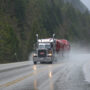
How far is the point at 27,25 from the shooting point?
98.2 meters

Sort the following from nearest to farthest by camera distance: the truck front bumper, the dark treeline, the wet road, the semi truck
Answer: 1. the wet road
2. the truck front bumper
3. the semi truck
4. the dark treeline

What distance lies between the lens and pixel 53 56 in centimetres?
3394

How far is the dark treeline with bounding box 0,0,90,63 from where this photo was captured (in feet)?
209

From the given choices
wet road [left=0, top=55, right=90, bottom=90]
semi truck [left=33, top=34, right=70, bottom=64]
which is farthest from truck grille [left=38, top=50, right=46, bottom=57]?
wet road [left=0, top=55, right=90, bottom=90]

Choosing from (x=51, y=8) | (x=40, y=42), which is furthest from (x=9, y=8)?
(x=40, y=42)

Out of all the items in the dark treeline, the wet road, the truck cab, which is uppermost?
the dark treeline

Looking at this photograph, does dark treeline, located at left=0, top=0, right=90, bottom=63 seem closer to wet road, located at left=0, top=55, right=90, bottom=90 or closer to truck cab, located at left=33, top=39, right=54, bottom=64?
truck cab, located at left=33, top=39, right=54, bottom=64

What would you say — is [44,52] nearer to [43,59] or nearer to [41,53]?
[41,53]

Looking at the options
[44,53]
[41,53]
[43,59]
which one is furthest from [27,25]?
[43,59]

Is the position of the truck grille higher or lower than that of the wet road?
higher

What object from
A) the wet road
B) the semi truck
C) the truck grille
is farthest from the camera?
the truck grille

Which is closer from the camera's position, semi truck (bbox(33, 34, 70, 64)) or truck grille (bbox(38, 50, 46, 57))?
semi truck (bbox(33, 34, 70, 64))

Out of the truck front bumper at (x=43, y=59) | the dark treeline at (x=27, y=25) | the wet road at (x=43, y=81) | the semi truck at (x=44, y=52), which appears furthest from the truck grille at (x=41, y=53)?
the dark treeline at (x=27, y=25)

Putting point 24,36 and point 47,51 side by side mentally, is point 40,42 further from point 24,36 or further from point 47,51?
point 24,36
